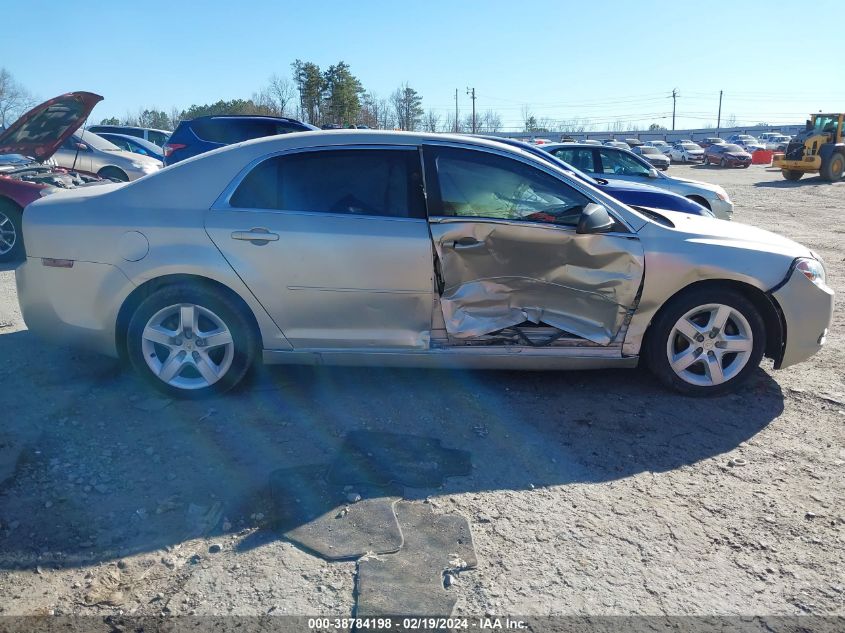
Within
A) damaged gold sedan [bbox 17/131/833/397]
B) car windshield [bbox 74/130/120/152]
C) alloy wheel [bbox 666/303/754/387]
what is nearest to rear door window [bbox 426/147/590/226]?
damaged gold sedan [bbox 17/131/833/397]

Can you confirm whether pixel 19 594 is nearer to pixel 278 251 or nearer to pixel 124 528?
pixel 124 528

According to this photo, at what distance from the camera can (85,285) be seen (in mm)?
4227

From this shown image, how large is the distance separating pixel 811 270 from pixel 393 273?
9.00ft

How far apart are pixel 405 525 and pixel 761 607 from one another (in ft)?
4.79

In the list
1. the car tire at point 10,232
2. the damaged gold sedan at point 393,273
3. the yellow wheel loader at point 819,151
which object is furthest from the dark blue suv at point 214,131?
the yellow wheel loader at point 819,151

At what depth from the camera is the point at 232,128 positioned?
12078 mm

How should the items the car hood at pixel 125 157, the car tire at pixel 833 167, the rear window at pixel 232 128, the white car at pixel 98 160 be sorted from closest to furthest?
the rear window at pixel 232 128 → the white car at pixel 98 160 → the car hood at pixel 125 157 → the car tire at pixel 833 167

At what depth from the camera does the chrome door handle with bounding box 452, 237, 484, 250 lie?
4242 mm

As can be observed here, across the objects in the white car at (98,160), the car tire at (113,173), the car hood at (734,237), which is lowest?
the car hood at (734,237)

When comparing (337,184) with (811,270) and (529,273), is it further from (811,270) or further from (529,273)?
(811,270)

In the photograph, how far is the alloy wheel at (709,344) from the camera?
14.4 ft

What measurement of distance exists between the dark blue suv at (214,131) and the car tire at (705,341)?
896cm

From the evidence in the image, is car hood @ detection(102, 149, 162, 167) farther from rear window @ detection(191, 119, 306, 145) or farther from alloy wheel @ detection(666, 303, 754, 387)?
alloy wheel @ detection(666, 303, 754, 387)

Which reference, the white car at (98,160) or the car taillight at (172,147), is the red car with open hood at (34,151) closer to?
the car taillight at (172,147)
